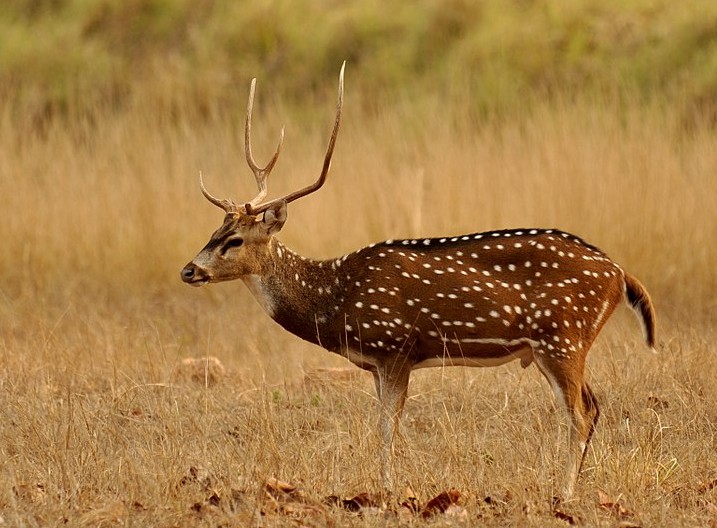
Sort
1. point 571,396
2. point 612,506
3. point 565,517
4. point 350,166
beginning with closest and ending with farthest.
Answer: point 565,517
point 612,506
point 571,396
point 350,166

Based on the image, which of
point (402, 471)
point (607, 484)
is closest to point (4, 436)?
point (402, 471)

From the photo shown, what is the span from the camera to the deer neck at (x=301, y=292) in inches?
267

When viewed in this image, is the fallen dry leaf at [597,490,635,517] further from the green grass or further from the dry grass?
the green grass

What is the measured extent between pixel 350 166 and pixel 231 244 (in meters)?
6.10

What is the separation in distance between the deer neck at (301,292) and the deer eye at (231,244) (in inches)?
6.4

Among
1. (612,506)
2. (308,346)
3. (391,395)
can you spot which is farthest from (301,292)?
(308,346)

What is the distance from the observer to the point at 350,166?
12.8 meters

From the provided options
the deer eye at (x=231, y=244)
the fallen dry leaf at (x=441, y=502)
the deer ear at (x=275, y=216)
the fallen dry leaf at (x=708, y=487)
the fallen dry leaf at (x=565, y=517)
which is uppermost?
the deer ear at (x=275, y=216)

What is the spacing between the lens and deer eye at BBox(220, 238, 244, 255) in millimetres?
6734

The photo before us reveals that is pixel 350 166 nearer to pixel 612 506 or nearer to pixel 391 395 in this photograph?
pixel 391 395

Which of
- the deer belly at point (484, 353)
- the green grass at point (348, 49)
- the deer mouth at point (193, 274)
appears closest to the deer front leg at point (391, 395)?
the deer belly at point (484, 353)

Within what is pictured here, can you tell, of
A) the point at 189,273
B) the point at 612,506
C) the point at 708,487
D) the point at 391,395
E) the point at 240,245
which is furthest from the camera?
the point at 240,245

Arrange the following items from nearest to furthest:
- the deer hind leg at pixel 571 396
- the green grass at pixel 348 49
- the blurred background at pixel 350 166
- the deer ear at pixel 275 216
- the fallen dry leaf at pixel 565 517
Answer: the fallen dry leaf at pixel 565 517 < the deer hind leg at pixel 571 396 < the deer ear at pixel 275 216 < the blurred background at pixel 350 166 < the green grass at pixel 348 49

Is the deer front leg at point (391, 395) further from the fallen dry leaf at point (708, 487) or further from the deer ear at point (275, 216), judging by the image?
the fallen dry leaf at point (708, 487)
